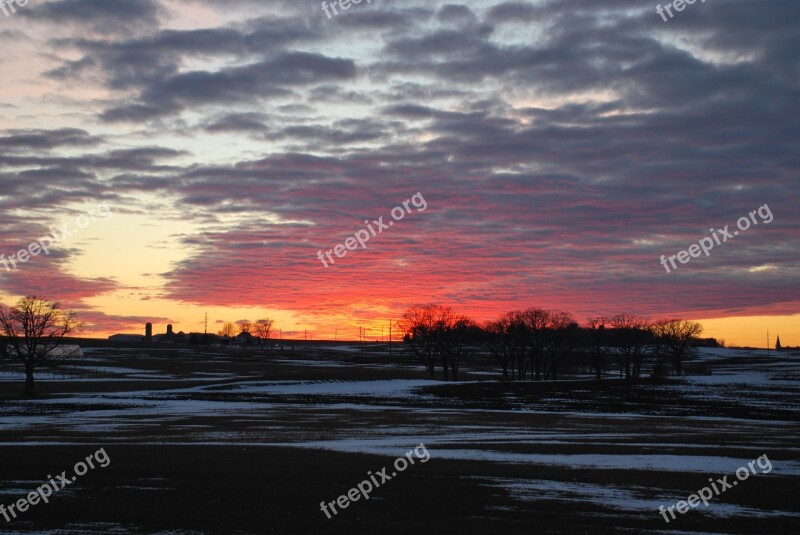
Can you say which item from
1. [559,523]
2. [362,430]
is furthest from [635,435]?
[559,523]

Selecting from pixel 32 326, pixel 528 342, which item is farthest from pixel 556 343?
pixel 32 326

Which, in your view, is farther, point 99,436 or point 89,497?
point 99,436

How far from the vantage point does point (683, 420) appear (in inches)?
1848

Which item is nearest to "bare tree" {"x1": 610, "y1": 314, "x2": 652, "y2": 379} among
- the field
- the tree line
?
the tree line

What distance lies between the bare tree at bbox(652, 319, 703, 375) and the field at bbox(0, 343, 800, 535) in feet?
279

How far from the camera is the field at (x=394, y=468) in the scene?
15750 mm

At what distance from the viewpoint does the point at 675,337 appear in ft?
478

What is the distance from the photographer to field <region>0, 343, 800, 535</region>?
15.8 meters

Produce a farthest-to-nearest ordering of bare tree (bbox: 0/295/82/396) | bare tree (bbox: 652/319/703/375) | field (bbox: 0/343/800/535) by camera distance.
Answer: bare tree (bbox: 652/319/703/375) < bare tree (bbox: 0/295/82/396) < field (bbox: 0/343/800/535)

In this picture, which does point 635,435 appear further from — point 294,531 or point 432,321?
point 432,321

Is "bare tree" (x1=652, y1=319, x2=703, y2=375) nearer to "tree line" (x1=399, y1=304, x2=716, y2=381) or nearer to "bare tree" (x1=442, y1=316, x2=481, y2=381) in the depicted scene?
"tree line" (x1=399, y1=304, x2=716, y2=381)

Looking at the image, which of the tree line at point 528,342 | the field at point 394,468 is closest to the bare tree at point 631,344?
the tree line at point 528,342

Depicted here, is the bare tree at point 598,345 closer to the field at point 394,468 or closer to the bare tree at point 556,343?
the bare tree at point 556,343

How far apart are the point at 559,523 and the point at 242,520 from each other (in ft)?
20.8
